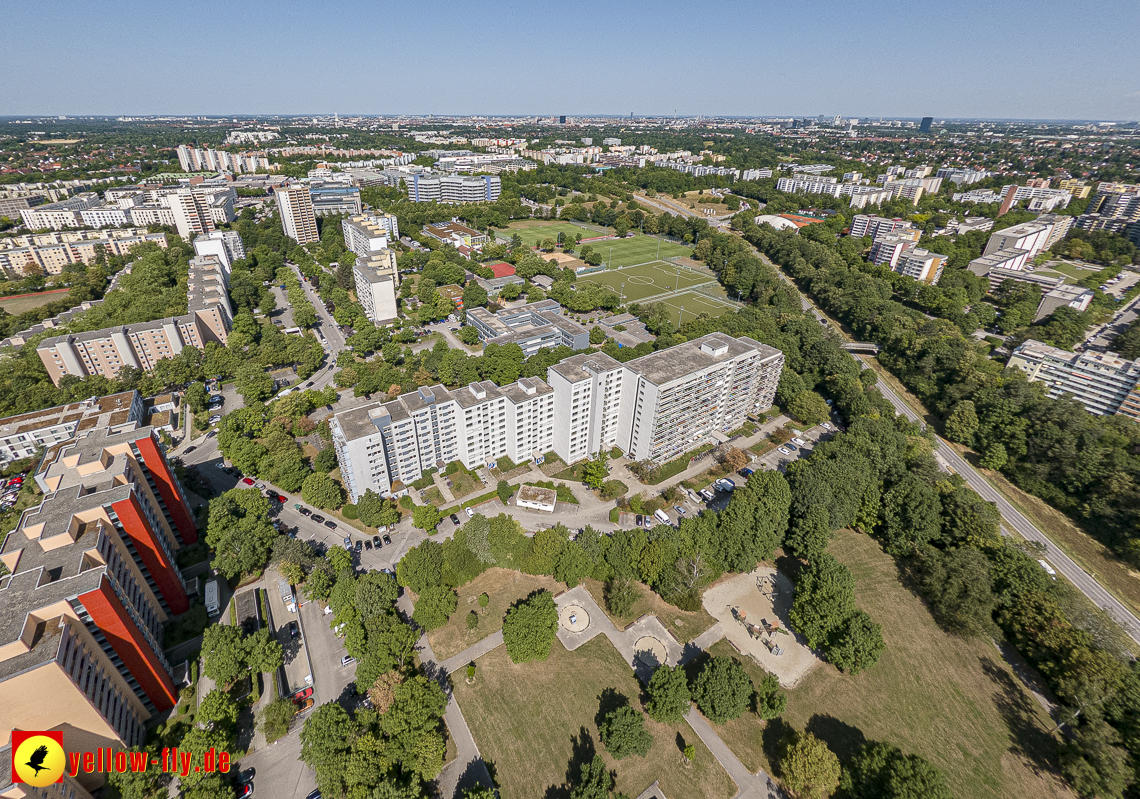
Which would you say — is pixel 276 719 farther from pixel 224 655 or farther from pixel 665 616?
pixel 665 616

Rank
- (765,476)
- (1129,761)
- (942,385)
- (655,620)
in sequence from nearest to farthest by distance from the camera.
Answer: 1. (1129,761)
2. (655,620)
3. (765,476)
4. (942,385)

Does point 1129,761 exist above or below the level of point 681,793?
above

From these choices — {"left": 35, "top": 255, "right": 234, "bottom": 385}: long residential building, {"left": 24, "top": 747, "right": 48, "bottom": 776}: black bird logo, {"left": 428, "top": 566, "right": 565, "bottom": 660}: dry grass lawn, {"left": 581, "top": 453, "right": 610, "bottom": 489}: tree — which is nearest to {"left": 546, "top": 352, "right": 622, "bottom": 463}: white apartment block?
{"left": 581, "top": 453, "right": 610, "bottom": 489}: tree

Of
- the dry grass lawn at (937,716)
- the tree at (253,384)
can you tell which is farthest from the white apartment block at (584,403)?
the tree at (253,384)

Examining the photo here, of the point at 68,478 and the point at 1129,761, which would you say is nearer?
the point at 1129,761

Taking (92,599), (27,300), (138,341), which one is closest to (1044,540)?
(92,599)

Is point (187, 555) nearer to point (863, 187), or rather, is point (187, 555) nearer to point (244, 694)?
point (244, 694)

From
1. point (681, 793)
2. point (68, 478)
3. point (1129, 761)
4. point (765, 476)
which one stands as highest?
point (68, 478)

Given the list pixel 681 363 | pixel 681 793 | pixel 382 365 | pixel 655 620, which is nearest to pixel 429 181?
pixel 382 365
